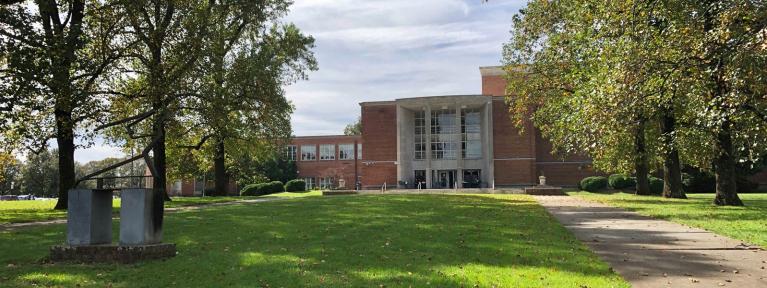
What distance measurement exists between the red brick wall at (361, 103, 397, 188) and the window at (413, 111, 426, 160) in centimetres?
254

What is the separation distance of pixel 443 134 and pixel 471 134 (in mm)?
3070

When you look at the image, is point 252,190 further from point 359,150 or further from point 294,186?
point 359,150

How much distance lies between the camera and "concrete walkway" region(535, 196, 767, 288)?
308 inches

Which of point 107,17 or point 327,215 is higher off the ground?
point 107,17

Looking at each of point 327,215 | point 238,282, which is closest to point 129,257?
point 238,282

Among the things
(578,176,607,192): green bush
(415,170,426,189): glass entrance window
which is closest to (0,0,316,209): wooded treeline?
(578,176,607,192): green bush

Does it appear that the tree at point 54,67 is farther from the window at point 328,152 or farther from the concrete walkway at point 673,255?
the window at point 328,152

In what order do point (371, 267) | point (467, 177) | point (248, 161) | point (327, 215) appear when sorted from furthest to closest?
point (467, 177)
point (248, 161)
point (327, 215)
point (371, 267)

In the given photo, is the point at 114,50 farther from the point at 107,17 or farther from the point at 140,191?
the point at 140,191

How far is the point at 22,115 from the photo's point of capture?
21.5m

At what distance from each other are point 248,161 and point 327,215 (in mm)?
37682

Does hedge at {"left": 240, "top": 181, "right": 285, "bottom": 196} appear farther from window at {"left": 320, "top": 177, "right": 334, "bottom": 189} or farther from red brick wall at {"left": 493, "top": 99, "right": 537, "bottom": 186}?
window at {"left": 320, "top": 177, "right": 334, "bottom": 189}

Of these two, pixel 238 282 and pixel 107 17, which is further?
pixel 107 17

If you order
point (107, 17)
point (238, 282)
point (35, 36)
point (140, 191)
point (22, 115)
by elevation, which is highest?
point (107, 17)
